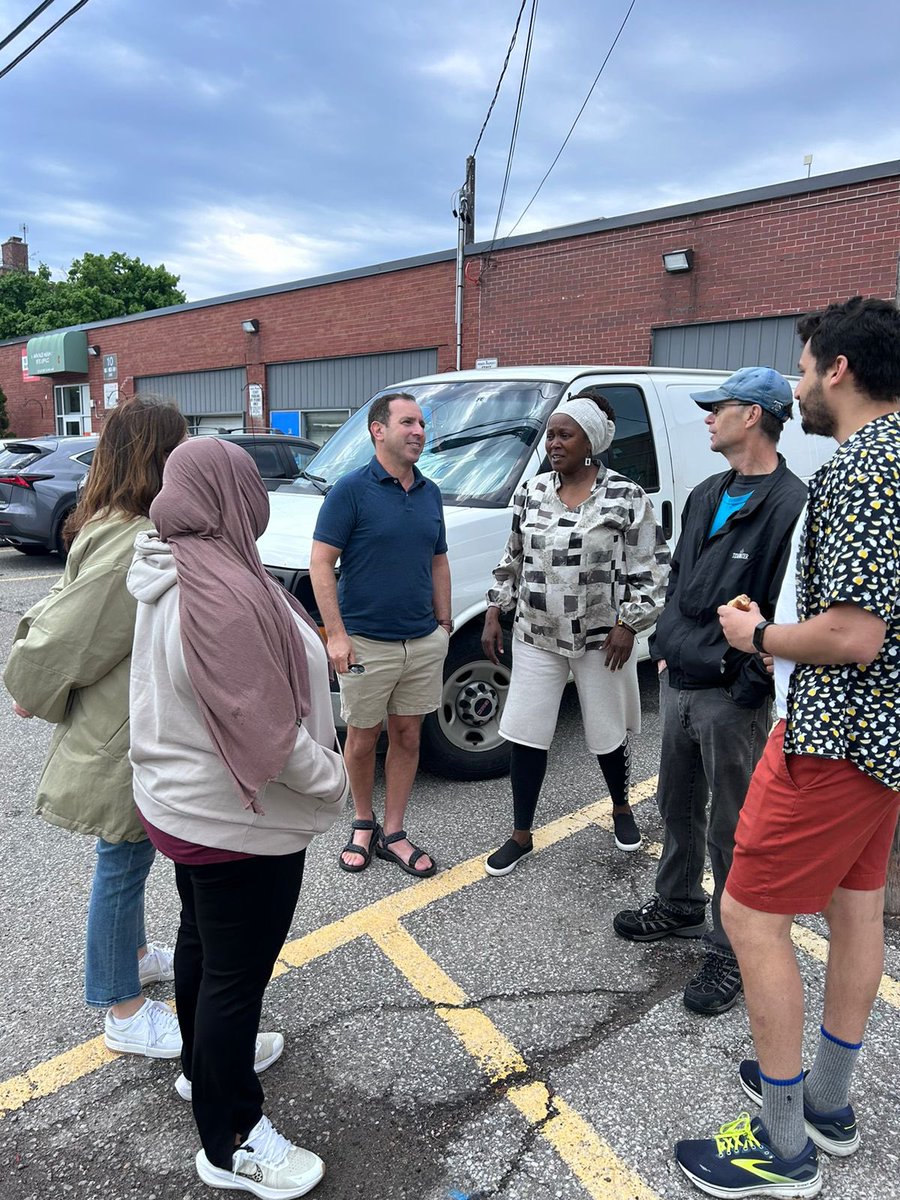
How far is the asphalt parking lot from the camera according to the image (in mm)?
2047

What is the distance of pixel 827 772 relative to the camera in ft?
5.79

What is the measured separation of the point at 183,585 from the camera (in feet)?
5.40

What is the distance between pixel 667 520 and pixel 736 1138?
3.45 meters

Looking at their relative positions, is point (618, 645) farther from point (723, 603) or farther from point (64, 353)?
point (64, 353)

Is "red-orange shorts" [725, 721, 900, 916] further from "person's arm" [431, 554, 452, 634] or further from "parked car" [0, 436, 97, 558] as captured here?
"parked car" [0, 436, 97, 558]

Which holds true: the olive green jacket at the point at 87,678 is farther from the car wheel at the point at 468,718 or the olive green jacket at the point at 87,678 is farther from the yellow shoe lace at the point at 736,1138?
the car wheel at the point at 468,718

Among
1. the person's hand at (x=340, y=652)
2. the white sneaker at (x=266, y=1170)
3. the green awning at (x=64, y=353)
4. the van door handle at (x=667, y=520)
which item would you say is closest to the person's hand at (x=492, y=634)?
the person's hand at (x=340, y=652)

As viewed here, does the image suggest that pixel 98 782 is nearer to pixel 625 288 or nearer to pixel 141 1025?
pixel 141 1025

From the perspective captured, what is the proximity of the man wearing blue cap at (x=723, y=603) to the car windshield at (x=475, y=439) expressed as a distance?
5.53ft

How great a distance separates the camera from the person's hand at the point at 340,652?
3275 millimetres

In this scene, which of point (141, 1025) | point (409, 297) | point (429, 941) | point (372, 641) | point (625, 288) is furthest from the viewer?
point (409, 297)

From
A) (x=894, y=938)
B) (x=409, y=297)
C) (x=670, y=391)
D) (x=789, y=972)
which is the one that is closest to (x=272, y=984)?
(x=789, y=972)

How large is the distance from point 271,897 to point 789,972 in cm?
121

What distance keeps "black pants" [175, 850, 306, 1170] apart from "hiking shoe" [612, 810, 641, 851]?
81.8 inches
